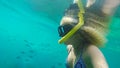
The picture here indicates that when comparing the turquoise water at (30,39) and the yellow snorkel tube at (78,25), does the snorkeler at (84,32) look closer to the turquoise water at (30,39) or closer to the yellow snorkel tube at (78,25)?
the yellow snorkel tube at (78,25)

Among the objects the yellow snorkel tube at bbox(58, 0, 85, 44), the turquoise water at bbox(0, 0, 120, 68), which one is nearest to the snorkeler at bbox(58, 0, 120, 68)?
the yellow snorkel tube at bbox(58, 0, 85, 44)

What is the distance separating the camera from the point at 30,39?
4628 centimetres

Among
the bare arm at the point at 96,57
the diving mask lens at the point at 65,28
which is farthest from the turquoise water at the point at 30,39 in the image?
the bare arm at the point at 96,57

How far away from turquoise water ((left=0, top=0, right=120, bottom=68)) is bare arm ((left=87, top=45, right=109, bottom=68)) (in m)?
16.5

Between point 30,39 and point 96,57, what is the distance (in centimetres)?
4227

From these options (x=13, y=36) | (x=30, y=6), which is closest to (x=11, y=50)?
(x=13, y=36)

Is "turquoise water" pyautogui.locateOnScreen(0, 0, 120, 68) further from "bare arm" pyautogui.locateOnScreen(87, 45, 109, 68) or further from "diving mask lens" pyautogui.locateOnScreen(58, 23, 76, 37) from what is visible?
"bare arm" pyautogui.locateOnScreen(87, 45, 109, 68)

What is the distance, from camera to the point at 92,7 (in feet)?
17.6

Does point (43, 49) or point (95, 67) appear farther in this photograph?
point (43, 49)

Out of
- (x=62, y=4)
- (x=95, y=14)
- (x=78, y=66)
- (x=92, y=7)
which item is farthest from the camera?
(x=62, y=4)

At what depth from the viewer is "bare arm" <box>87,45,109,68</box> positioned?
14.0 feet

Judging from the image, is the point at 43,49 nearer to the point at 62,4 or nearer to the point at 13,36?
the point at 13,36

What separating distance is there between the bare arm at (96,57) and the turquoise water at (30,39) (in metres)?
16.5

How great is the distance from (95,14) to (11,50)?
46633mm
